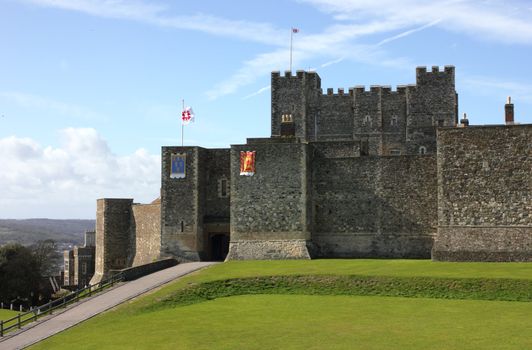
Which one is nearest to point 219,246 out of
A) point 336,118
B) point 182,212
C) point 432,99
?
point 182,212

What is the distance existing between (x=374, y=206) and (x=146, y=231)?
18.2m

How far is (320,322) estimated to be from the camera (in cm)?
2995

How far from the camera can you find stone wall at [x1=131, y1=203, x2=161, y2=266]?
54.8 meters

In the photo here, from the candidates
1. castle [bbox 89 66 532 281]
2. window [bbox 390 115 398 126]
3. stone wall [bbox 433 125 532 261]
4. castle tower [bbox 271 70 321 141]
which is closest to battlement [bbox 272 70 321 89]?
castle tower [bbox 271 70 321 141]

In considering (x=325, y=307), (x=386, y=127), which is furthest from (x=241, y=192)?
(x=386, y=127)

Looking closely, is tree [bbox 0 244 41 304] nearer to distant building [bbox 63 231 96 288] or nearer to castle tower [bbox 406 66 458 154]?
distant building [bbox 63 231 96 288]

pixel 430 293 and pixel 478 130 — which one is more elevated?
pixel 478 130

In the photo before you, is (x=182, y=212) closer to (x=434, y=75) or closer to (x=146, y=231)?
(x=146, y=231)

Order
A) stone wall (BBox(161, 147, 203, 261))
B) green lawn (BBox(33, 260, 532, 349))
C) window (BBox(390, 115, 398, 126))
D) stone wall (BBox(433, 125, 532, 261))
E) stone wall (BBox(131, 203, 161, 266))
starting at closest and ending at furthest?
green lawn (BBox(33, 260, 532, 349)), stone wall (BBox(433, 125, 532, 261)), stone wall (BBox(161, 147, 203, 261)), stone wall (BBox(131, 203, 161, 266)), window (BBox(390, 115, 398, 126))

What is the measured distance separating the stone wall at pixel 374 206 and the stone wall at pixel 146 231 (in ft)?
41.2

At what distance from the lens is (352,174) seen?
47.9m

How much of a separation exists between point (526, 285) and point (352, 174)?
16.0 m

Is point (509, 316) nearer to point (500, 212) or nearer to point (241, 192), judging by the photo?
point (500, 212)

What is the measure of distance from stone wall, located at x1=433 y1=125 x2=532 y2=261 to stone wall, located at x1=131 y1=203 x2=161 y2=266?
2042cm
